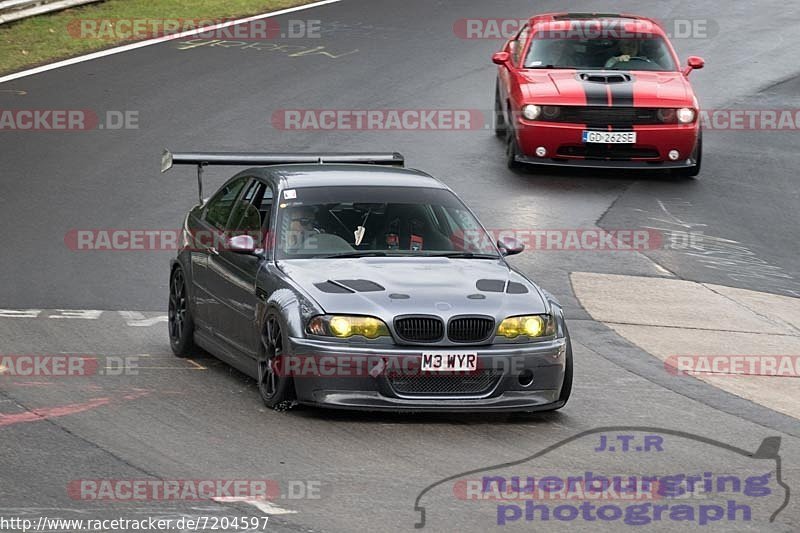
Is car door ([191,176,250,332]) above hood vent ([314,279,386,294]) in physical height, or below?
below

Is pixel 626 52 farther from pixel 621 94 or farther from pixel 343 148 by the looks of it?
pixel 343 148

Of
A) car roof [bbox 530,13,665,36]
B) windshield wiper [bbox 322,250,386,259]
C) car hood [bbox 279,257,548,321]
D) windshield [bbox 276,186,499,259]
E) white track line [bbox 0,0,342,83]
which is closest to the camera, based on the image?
car hood [bbox 279,257,548,321]

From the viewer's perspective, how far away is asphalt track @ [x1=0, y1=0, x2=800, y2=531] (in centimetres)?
859

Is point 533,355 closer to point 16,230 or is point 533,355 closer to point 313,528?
point 313,528

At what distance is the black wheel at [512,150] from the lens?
63.3 ft

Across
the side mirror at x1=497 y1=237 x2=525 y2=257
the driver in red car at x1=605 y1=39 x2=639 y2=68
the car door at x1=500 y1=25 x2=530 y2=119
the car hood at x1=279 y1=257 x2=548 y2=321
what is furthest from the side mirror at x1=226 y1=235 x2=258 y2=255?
the driver in red car at x1=605 y1=39 x2=639 y2=68

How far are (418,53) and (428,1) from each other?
4.87 metres

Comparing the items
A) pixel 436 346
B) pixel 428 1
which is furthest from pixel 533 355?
pixel 428 1

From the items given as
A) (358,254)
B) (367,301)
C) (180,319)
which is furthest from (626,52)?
(367,301)

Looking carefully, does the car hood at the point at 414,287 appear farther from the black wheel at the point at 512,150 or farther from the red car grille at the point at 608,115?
the black wheel at the point at 512,150

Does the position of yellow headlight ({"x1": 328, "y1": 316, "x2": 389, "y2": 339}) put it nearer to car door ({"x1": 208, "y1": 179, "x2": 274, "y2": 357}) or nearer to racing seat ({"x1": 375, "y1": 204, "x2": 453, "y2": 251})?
car door ({"x1": 208, "y1": 179, "x2": 274, "y2": 357})

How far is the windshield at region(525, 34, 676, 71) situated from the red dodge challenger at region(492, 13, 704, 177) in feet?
0.04

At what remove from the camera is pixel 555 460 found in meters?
8.98

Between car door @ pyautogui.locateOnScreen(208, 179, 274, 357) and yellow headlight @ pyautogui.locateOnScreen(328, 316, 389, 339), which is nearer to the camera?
yellow headlight @ pyautogui.locateOnScreen(328, 316, 389, 339)
